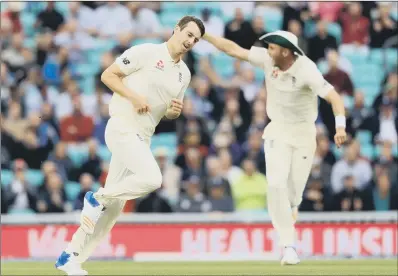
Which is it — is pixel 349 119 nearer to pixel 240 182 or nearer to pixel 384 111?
pixel 384 111

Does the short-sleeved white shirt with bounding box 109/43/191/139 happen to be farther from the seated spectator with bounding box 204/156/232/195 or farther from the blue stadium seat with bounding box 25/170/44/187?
the blue stadium seat with bounding box 25/170/44/187

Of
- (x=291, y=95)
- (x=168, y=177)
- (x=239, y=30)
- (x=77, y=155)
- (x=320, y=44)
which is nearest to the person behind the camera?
(x=291, y=95)

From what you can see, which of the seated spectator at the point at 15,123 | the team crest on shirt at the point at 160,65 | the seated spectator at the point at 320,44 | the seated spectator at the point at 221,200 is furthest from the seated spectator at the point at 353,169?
the team crest on shirt at the point at 160,65

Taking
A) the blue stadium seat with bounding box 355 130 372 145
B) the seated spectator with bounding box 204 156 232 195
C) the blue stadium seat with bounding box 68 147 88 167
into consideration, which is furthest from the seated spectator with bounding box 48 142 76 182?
the blue stadium seat with bounding box 355 130 372 145

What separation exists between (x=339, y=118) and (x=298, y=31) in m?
8.46

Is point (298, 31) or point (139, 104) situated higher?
point (298, 31)

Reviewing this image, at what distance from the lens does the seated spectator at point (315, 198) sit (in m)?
18.2

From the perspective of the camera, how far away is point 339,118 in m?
12.3

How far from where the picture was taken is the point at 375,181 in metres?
18.6

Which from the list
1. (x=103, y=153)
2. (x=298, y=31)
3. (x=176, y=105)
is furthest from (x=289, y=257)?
(x=298, y=31)

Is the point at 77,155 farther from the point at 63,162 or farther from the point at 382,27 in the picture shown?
the point at 382,27

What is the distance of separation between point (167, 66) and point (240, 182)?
6529 millimetres

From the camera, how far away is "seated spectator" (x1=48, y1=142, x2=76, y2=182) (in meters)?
19.3

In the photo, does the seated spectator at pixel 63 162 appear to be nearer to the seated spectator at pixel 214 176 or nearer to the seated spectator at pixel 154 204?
the seated spectator at pixel 154 204
